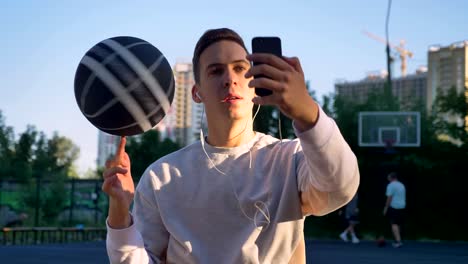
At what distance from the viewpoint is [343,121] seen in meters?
27.4

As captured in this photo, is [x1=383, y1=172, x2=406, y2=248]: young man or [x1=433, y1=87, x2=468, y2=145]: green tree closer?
[x1=383, y1=172, x2=406, y2=248]: young man

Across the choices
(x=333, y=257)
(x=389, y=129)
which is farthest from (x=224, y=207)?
(x=389, y=129)

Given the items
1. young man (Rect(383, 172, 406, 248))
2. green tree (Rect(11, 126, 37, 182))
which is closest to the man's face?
young man (Rect(383, 172, 406, 248))

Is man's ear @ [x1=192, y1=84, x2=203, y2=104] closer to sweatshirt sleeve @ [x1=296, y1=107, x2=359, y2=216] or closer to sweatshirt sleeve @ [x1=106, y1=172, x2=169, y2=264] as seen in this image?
sweatshirt sleeve @ [x1=106, y1=172, x2=169, y2=264]

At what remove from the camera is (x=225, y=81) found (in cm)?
283

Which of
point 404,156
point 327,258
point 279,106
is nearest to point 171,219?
point 279,106

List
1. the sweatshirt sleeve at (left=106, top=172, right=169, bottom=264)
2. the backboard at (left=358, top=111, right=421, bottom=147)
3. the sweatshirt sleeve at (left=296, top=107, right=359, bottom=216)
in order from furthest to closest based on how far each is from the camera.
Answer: the backboard at (left=358, top=111, right=421, bottom=147)
the sweatshirt sleeve at (left=106, top=172, right=169, bottom=264)
the sweatshirt sleeve at (left=296, top=107, right=359, bottom=216)

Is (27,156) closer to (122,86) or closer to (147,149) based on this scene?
(147,149)

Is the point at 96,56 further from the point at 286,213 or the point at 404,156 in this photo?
the point at 404,156

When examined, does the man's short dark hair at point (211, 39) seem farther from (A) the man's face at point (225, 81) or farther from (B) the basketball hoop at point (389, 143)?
(B) the basketball hoop at point (389, 143)

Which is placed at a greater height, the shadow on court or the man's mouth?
the man's mouth

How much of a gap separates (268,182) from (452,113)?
25.5 m

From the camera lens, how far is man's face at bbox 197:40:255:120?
282cm

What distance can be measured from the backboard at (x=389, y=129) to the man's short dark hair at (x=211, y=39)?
854 inches
